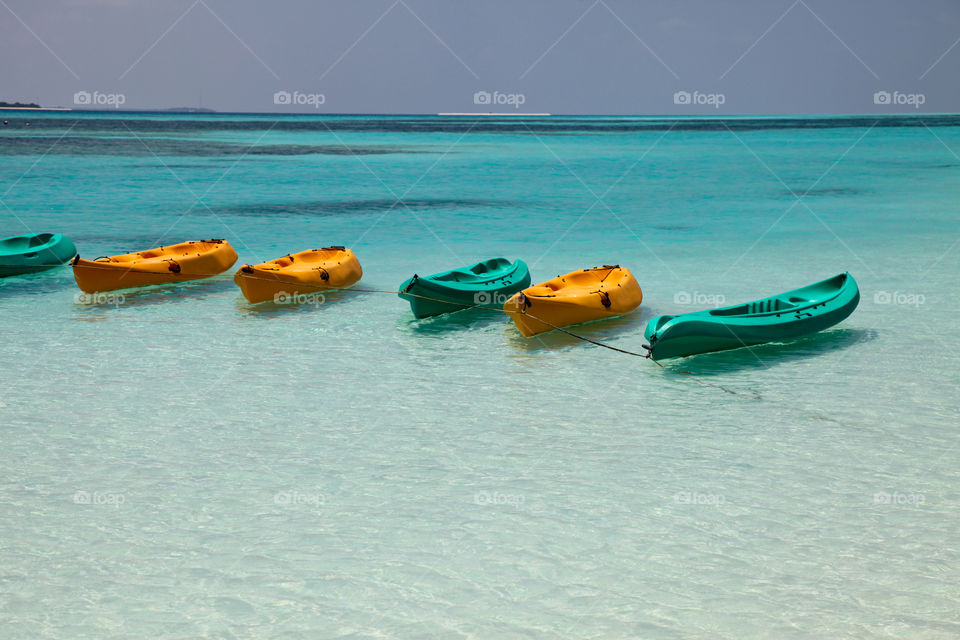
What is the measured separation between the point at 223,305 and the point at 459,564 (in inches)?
323

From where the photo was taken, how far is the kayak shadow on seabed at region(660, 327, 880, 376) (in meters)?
9.52

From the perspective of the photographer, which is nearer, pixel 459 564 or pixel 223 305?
pixel 459 564

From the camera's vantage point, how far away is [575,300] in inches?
426

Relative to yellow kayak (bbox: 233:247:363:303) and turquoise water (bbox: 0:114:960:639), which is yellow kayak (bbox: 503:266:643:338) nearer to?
turquoise water (bbox: 0:114:960:639)

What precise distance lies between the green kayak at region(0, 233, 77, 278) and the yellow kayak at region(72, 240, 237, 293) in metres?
1.35

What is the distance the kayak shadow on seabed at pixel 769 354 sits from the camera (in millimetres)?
9523

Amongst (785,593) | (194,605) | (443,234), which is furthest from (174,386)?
(443,234)

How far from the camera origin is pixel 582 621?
16.0 feet

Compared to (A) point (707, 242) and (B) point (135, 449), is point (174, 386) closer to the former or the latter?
(B) point (135, 449)

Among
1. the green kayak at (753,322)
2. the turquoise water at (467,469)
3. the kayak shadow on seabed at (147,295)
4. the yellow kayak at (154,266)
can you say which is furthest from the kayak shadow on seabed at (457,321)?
the yellow kayak at (154,266)

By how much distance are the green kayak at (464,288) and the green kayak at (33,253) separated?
6.48 meters

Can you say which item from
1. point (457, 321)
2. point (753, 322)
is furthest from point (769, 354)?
point (457, 321)

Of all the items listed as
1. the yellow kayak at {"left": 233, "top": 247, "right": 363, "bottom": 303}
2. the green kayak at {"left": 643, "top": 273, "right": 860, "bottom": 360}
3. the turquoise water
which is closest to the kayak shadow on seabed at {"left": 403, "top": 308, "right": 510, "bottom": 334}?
the turquoise water

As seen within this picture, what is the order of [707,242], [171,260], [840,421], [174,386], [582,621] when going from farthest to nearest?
[707,242] → [171,260] → [174,386] → [840,421] → [582,621]
